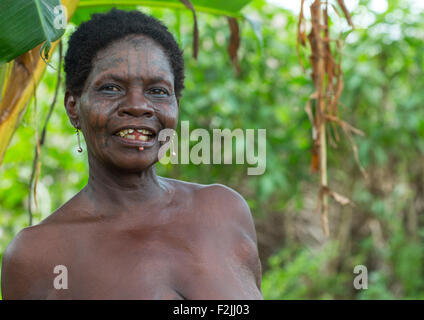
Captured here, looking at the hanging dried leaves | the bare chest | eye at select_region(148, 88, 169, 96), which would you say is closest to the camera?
the bare chest

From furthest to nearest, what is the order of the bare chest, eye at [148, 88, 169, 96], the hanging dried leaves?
the hanging dried leaves, eye at [148, 88, 169, 96], the bare chest

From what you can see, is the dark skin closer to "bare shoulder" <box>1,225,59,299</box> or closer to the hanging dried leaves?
"bare shoulder" <box>1,225,59,299</box>

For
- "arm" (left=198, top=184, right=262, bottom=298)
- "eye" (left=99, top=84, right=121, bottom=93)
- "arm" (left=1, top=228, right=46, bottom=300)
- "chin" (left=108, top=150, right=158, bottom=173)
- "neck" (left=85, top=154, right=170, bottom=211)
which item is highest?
"eye" (left=99, top=84, right=121, bottom=93)

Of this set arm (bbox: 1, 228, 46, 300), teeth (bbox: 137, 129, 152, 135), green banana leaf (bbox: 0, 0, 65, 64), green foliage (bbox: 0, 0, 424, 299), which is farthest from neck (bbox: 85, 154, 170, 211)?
green foliage (bbox: 0, 0, 424, 299)

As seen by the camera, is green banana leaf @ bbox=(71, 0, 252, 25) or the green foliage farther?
the green foliage

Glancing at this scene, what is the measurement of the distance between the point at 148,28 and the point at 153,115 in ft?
0.80

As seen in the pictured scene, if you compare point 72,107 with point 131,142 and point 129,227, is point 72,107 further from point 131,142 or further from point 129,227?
point 129,227

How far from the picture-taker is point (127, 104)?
144cm

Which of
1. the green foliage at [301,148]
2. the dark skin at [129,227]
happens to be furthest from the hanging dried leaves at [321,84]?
the green foliage at [301,148]

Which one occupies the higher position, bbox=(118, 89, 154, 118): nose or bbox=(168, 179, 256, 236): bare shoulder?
bbox=(118, 89, 154, 118): nose

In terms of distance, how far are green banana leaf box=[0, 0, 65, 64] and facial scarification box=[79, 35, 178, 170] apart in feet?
0.57

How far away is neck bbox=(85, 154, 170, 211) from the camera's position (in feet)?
5.04
